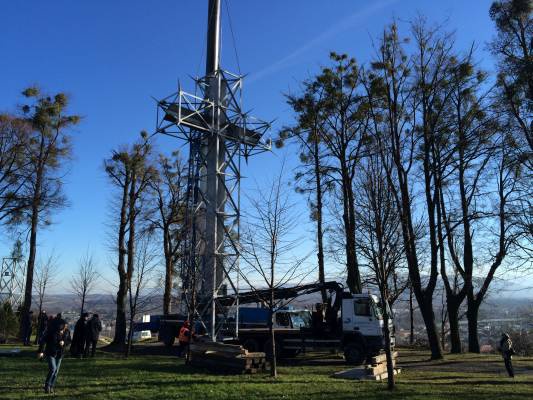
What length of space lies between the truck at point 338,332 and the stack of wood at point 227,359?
330 centimetres

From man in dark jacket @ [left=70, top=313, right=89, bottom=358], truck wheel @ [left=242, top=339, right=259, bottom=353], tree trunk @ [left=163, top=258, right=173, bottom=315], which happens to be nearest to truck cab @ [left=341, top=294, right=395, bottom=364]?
truck wheel @ [left=242, top=339, right=259, bottom=353]

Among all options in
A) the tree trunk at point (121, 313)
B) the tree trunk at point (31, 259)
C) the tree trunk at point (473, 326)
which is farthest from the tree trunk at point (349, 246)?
the tree trunk at point (31, 259)

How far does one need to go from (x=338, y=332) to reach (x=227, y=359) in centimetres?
620

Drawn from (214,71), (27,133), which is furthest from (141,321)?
(214,71)

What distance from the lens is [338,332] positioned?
19.9 metres

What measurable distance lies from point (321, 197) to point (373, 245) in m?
13.7

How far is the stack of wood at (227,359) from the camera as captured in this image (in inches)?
588

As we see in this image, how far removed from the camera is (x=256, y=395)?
35.6ft

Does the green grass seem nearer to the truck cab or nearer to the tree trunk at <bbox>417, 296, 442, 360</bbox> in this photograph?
the truck cab

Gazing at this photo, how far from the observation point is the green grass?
36.0 ft

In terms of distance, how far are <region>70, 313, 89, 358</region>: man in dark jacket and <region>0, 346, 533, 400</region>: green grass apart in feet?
6.07

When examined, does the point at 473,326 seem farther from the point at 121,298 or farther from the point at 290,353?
the point at 121,298

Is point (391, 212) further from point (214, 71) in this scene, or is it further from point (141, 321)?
point (141, 321)

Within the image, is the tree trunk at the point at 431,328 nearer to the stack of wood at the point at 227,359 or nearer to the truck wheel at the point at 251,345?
the truck wheel at the point at 251,345
